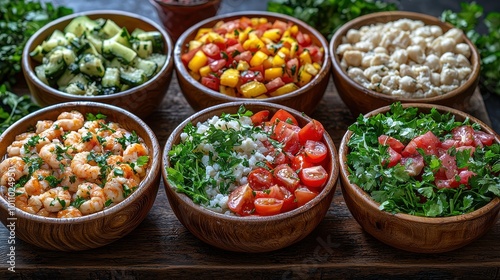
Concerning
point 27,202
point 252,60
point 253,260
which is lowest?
point 253,260

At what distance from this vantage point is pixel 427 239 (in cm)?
284

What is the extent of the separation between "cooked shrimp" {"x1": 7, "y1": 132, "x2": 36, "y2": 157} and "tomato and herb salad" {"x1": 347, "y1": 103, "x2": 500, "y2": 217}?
5.11 feet

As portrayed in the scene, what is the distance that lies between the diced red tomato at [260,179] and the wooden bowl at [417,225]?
13.9 inches

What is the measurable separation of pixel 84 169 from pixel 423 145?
1576mm

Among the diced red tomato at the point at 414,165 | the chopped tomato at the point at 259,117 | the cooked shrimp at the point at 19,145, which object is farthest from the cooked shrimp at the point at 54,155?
the diced red tomato at the point at 414,165

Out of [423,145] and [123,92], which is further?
[123,92]

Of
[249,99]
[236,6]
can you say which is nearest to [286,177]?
[249,99]

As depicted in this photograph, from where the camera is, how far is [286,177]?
2934 mm

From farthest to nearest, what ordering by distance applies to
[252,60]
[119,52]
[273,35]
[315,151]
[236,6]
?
1. [236,6]
2. [273,35]
3. [119,52]
4. [252,60]
5. [315,151]

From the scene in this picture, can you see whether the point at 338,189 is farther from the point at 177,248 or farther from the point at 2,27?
the point at 2,27

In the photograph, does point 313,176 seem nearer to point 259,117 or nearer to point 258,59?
point 259,117

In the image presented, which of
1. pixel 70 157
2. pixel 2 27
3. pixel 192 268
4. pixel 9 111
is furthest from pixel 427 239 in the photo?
pixel 2 27

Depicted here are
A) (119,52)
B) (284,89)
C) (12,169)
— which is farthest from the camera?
(119,52)

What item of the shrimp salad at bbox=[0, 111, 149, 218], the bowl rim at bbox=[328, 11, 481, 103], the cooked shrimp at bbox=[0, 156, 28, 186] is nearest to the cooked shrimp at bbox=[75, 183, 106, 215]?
the shrimp salad at bbox=[0, 111, 149, 218]
